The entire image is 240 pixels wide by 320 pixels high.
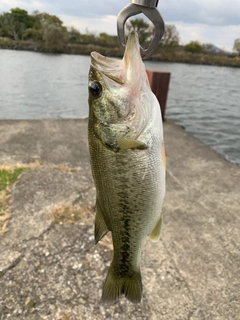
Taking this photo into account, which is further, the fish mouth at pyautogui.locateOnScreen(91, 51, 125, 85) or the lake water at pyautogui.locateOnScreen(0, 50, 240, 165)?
the lake water at pyautogui.locateOnScreen(0, 50, 240, 165)

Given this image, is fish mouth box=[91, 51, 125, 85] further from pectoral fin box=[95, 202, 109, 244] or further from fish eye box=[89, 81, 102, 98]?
pectoral fin box=[95, 202, 109, 244]

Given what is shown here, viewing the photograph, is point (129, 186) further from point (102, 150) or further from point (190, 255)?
point (190, 255)

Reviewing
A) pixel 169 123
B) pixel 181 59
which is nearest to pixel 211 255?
pixel 169 123

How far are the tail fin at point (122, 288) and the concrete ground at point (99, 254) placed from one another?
1.14m

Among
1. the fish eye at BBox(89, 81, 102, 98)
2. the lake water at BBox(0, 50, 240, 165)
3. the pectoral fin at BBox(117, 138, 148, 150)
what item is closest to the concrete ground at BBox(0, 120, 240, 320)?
the pectoral fin at BBox(117, 138, 148, 150)

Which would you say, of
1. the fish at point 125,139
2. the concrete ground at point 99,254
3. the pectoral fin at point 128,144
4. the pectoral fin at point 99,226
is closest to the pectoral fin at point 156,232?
the fish at point 125,139

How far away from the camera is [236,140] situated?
1152 cm

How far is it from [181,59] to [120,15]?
2160 inches

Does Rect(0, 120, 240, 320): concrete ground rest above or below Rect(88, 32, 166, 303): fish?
below

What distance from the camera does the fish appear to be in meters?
1.70

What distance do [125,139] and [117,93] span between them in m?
0.26

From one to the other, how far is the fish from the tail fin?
1.40 feet

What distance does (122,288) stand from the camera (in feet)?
6.62

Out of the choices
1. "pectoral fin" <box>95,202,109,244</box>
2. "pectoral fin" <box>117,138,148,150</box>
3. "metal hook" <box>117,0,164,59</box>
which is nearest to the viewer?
"metal hook" <box>117,0,164,59</box>
